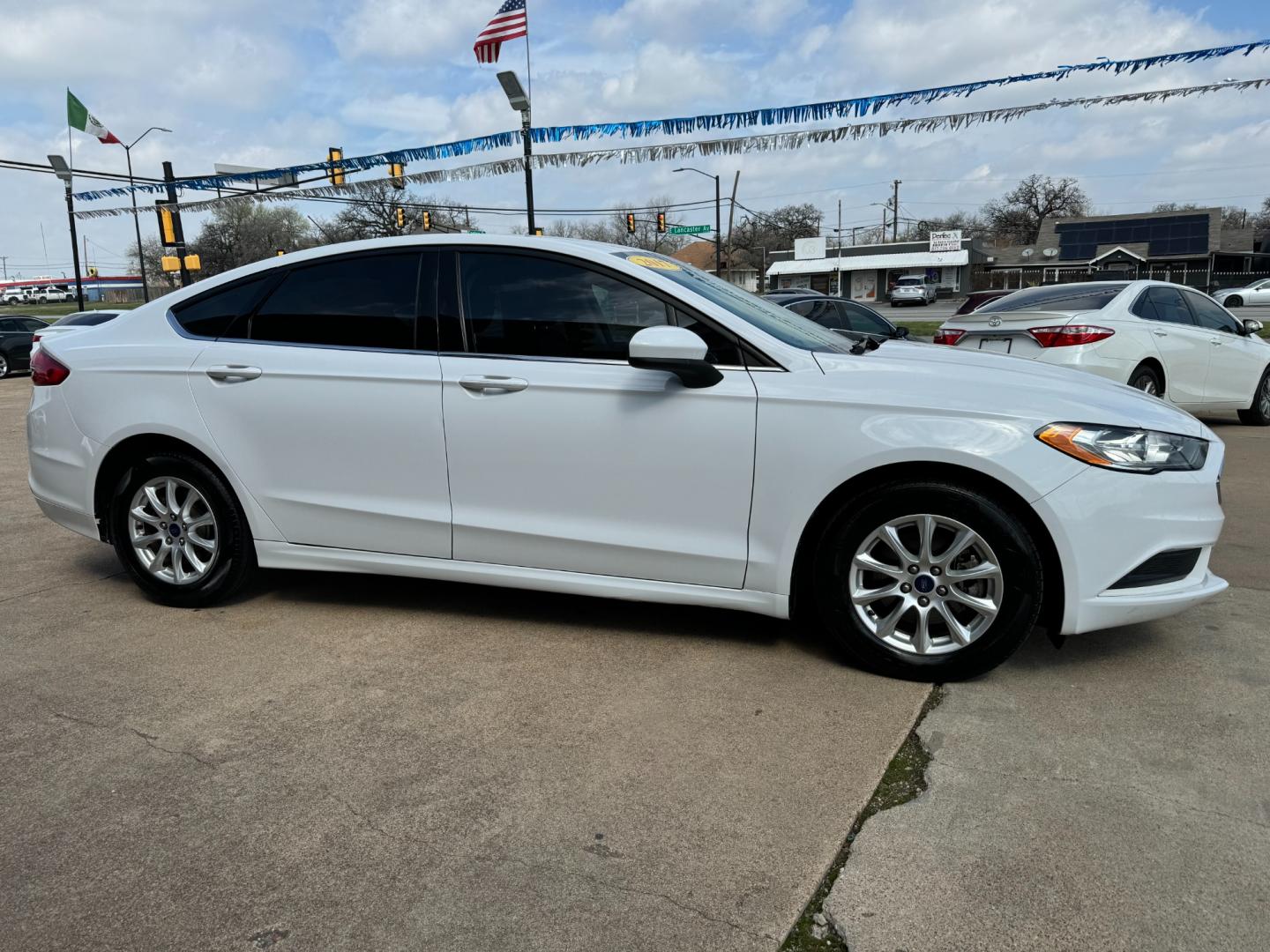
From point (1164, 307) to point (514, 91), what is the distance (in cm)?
735

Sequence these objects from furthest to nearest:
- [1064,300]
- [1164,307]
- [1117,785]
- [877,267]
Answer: [877,267], [1164,307], [1064,300], [1117,785]

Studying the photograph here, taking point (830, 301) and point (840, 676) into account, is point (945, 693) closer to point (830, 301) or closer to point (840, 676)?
point (840, 676)

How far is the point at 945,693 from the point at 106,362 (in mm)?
3825

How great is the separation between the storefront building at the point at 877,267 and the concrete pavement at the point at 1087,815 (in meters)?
59.6

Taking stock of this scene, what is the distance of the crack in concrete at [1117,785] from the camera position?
251cm

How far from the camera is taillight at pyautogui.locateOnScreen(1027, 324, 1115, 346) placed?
7.81 meters

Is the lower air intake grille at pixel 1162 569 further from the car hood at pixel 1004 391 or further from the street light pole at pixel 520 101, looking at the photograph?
the street light pole at pixel 520 101

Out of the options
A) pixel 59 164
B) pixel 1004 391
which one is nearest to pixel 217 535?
pixel 1004 391

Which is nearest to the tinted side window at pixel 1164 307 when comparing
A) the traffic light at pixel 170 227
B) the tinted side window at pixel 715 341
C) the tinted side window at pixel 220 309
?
the tinted side window at pixel 715 341

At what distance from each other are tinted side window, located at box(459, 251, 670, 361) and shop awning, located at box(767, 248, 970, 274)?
62.9 meters

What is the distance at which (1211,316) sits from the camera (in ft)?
29.6

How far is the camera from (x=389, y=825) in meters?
2.54

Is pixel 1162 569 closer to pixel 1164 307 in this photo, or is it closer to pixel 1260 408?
pixel 1164 307

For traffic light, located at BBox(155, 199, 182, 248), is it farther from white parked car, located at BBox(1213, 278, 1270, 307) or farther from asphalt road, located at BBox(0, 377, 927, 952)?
white parked car, located at BBox(1213, 278, 1270, 307)
